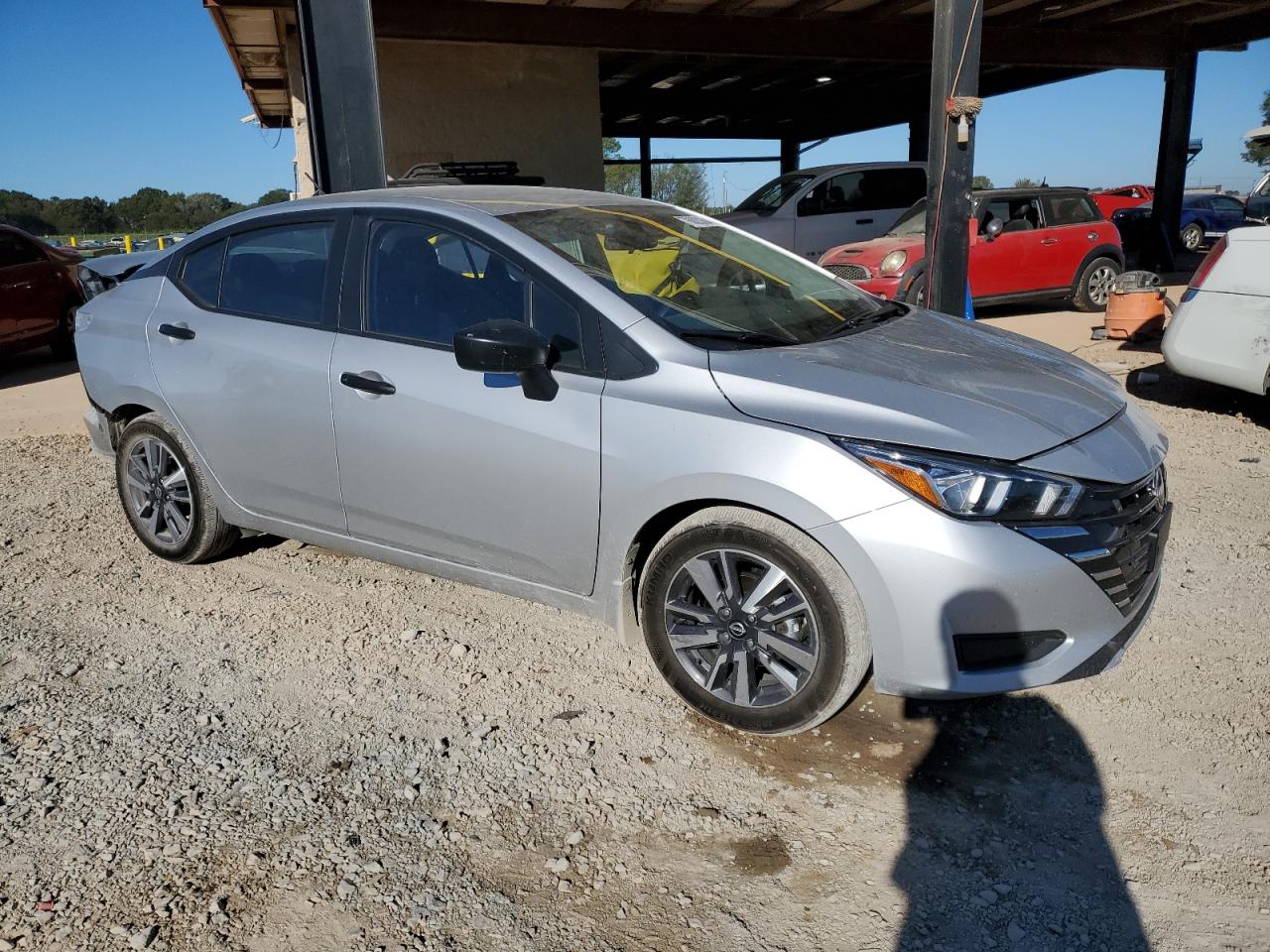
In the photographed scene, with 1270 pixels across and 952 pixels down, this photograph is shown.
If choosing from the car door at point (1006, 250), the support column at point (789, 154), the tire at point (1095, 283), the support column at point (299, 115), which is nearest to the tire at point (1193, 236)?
the support column at point (789, 154)

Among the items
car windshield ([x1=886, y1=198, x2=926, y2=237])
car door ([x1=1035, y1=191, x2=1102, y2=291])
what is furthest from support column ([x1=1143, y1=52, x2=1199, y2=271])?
car windshield ([x1=886, y1=198, x2=926, y2=237])

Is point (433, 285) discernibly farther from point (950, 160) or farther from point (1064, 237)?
point (1064, 237)

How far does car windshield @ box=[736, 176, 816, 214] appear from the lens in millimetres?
13438

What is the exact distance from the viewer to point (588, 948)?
2.33 metres

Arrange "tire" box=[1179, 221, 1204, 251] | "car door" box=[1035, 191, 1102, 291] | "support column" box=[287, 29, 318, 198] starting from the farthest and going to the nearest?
"tire" box=[1179, 221, 1204, 251] < "support column" box=[287, 29, 318, 198] < "car door" box=[1035, 191, 1102, 291]

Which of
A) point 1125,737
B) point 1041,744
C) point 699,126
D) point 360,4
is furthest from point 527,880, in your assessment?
point 699,126

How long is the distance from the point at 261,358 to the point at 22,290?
8.48 meters

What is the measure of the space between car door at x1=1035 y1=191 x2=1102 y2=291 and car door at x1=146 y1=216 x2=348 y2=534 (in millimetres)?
10496

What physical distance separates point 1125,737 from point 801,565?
3.90ft

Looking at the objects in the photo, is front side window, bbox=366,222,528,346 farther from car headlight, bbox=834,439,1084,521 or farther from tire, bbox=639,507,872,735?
car headlight, bbox=834,439,1084,521

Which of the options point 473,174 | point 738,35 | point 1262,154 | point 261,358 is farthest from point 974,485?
point 1262,154

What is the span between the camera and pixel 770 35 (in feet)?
45.5

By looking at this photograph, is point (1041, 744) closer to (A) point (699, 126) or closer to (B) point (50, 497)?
(B) point (50, 497)

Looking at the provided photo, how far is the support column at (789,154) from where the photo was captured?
28.8 metres
